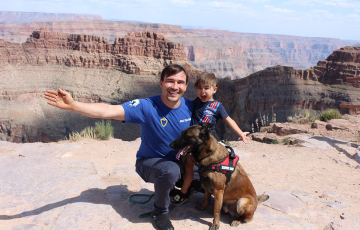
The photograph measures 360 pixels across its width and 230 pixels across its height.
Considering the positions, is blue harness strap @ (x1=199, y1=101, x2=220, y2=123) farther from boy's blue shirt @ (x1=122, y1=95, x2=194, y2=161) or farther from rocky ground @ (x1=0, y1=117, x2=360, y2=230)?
rocky ground @ (x1=0, y1=117, x2=360, y2=230)

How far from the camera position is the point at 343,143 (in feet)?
25.1

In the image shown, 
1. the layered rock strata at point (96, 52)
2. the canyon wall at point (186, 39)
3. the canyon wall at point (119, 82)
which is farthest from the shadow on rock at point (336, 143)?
the canyon wall at point (186, 39)

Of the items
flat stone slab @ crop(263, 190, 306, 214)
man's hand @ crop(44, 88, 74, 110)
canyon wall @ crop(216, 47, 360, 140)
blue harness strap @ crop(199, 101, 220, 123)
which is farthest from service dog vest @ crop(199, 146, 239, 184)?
canyon wall @ crop(216, 47, 360, 140)

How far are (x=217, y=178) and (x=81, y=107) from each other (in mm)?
1854

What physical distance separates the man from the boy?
0.19 meters

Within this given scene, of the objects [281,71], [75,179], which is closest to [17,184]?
[75,179]

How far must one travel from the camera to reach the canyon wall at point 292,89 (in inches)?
1522

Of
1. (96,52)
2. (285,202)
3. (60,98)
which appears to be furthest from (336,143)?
(96,52)

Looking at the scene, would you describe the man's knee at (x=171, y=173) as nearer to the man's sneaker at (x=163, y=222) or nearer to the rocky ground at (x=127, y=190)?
the man's sneaker at (x=163, y=222)

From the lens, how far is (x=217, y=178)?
304 cm

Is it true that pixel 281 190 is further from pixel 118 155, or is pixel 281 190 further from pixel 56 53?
pixel 56 53

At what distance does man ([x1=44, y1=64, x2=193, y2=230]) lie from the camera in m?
3.10

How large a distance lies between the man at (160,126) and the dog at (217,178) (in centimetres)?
36

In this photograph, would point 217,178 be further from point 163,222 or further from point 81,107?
point 81,107
